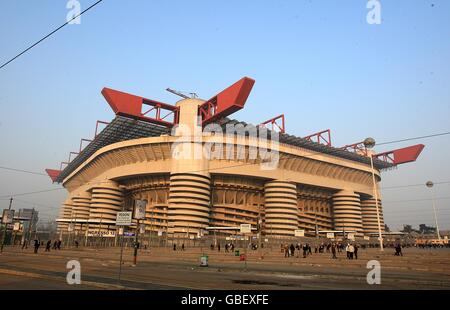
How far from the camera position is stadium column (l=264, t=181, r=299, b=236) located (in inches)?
2975

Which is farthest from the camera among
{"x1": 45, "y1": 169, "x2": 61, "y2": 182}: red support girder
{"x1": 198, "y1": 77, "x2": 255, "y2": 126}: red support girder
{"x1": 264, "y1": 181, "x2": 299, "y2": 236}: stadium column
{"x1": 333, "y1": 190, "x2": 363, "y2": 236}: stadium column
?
{"x1": 45, "y1": 169, "x2": 61, "y2": 182}: red support girder

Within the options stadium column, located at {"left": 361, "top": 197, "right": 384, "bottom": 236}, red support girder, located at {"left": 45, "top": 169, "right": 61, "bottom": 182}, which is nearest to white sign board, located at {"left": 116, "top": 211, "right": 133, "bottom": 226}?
stadium column, located at {"left": 361, "top": 197, "right": 384, "bottom": 236}

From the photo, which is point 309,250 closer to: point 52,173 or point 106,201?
point 106,201

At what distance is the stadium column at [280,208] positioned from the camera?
75562mm

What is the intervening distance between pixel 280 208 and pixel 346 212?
82.4ft

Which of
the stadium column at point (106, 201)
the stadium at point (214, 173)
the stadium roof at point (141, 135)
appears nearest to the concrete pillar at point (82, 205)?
the stadium at point (214, 173)

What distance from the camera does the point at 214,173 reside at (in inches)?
2872

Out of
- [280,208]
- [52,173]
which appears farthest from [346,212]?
[52,173]

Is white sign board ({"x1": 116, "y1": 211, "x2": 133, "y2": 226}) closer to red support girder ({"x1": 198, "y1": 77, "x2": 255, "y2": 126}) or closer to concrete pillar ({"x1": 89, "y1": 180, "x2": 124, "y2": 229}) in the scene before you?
red support girder ({"x1": 198, "y1": 77, "x2": 255, "y2": 126})

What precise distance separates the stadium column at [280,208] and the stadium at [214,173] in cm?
23

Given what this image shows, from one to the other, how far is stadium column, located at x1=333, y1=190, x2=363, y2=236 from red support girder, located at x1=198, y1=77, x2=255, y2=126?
45922 millimetres
